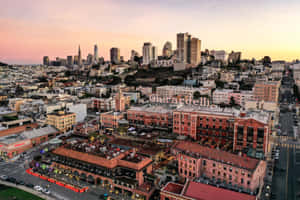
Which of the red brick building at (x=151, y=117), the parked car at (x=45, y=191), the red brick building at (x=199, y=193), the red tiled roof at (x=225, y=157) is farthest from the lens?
the red brick building at (x=151, y=117)

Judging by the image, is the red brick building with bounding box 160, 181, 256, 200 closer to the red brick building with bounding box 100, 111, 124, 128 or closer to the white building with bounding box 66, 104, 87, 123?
the red brick building with bounding box 100, 111, 124, 128

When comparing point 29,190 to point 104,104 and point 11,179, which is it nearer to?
point 11,179

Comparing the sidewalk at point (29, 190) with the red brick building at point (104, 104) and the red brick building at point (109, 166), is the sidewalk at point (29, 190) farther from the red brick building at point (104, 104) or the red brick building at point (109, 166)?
the red brick building at point (104, 104)

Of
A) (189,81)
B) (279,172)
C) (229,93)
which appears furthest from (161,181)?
(189,81)

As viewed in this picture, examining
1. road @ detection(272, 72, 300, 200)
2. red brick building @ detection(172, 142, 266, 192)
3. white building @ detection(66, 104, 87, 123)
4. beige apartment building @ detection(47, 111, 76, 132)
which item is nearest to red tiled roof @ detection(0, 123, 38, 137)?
beige apartment building @ detection(47, 111, 76, 132)

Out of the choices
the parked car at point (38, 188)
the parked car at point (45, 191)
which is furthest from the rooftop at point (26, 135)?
the parked car at point (45, 191)

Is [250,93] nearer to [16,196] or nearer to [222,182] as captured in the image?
[222,182]
